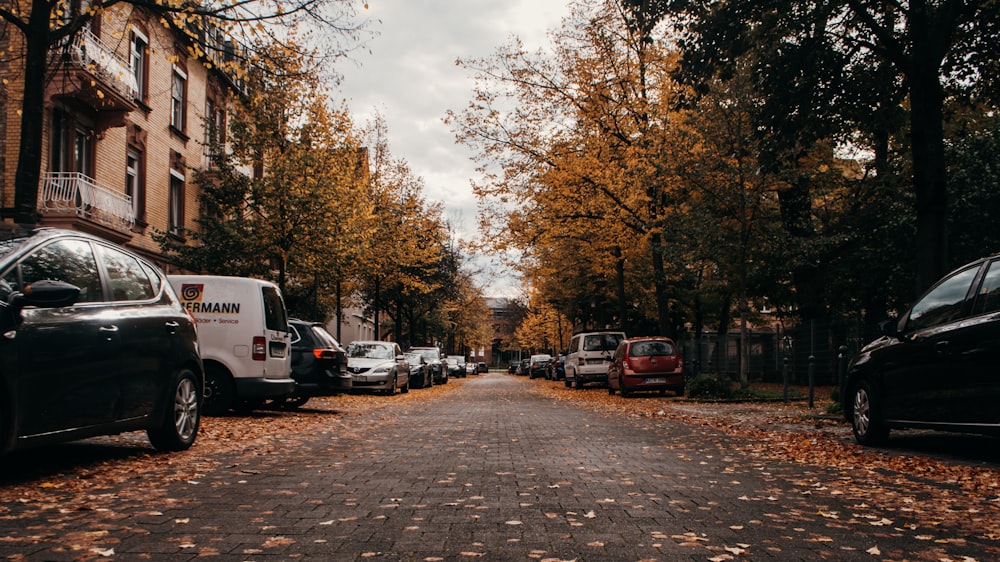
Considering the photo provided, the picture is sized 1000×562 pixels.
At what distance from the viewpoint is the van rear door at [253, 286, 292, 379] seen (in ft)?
40.9

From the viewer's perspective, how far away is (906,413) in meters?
8.56

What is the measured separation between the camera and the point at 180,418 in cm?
823

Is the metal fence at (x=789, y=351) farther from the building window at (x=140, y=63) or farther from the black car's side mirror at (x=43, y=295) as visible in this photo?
the building window at (x=140, y=63)

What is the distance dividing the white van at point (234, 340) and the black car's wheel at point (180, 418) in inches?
146

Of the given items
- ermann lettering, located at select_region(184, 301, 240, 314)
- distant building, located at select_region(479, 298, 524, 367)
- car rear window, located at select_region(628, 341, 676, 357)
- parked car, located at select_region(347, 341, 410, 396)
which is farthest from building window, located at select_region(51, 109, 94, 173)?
distant building, located at select_region(479, 298, 524, 367)

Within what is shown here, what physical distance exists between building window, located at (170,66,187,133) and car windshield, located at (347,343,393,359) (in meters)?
9.01

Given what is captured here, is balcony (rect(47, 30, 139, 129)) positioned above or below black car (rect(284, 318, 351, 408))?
above

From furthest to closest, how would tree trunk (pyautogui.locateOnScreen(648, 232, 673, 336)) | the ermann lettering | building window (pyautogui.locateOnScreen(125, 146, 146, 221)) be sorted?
tree trunk (pyautogui.locateOnScreen(648, 232, 673, 336)), building window (pyautogui.locateOnScreen(125, 146, 146, 221)), the ermann lettering

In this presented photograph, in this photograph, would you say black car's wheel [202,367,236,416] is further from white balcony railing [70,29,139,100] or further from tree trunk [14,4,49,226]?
white balcony railing [70,29,139,100]

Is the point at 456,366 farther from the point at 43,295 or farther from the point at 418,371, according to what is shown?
the point at 43,295

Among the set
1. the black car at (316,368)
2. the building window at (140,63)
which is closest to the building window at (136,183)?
the building window at (140,63)

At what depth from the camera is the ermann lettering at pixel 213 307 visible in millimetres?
12539

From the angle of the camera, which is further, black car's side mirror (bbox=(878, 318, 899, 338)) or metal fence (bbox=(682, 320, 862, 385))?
metal fence (bbox=(682, 320, 862, 385))

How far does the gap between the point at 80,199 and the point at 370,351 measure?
8.43m
